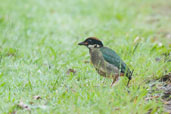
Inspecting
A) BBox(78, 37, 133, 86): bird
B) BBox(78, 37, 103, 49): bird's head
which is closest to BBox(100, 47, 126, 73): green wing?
BBox(78, 37, 133, 86): bird

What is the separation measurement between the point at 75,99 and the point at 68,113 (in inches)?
14.0

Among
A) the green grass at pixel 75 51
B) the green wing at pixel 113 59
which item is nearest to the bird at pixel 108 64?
the green wing at pixel 113 59

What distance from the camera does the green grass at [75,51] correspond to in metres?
4.40

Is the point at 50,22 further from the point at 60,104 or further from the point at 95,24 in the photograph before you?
the point at 60,104

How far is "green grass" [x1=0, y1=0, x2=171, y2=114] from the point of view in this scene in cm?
440

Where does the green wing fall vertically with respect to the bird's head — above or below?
below

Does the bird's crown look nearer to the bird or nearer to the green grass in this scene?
the bird

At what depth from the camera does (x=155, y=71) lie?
5.53 m

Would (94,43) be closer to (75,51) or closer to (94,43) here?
(94,43)

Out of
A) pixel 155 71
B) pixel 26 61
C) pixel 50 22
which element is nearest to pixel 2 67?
pixel 26 61

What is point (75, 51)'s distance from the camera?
23.2ft

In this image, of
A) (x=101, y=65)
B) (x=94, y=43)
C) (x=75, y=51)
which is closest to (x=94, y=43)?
(x=94, y=43)

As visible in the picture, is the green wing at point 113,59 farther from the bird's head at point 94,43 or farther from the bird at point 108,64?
the bird's head at point 94,43

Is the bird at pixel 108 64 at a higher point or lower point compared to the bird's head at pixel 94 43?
lower
